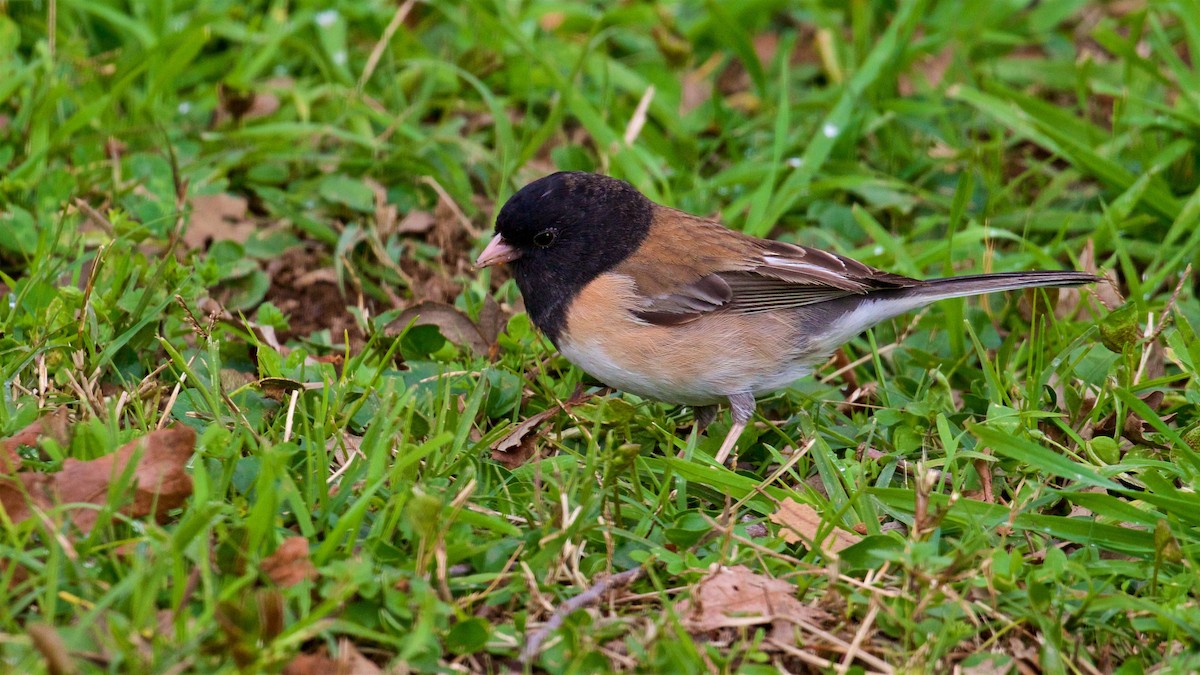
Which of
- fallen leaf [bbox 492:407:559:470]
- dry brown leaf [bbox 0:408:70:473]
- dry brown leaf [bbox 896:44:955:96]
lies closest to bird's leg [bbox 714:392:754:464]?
fallen leaf [bbox 492:407:559:470]

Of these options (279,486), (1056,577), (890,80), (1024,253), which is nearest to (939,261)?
(1024,253)

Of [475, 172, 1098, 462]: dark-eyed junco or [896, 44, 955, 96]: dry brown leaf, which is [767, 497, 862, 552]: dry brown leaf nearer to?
[475, 172, 1098, 462]: dark-eyed junco

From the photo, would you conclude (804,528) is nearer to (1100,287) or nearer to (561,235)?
(561,235)

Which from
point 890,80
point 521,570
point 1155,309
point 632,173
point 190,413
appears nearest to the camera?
point 521,570

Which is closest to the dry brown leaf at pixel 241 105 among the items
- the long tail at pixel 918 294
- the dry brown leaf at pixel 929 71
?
the long tail at pixel 918 294

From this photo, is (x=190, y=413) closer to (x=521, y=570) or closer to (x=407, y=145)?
(x=521, y=570)

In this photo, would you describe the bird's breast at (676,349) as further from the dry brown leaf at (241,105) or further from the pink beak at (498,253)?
the dry brown leaf at (241,105)
